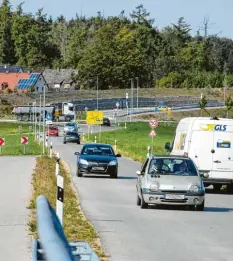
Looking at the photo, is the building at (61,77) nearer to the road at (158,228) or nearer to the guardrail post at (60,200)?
the road at (158,228)

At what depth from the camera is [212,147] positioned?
1041 inches

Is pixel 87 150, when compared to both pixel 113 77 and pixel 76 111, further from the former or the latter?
pixel 113 77

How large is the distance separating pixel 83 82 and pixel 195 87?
23.8 meters

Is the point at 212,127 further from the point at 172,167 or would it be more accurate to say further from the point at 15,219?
the point at 15,219

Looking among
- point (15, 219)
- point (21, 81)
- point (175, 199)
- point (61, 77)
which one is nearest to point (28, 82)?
point (21, 81)

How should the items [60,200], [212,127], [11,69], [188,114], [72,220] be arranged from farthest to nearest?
[11,69] → [188,114] → [212,127] → [72,220] → [60,200]

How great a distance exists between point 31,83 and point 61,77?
50.8 ft

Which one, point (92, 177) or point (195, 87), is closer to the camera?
point (92, 177)

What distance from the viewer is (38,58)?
19238cm

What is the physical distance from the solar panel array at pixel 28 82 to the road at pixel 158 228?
14003 centimetres

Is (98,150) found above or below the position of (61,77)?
A: below

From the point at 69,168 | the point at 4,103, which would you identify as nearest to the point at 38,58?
the point at 4,103

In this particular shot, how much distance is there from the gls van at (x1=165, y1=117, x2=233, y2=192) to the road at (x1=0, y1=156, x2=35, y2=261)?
17.6ft

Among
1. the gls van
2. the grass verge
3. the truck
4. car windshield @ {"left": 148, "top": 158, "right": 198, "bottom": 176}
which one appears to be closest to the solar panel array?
the truck
